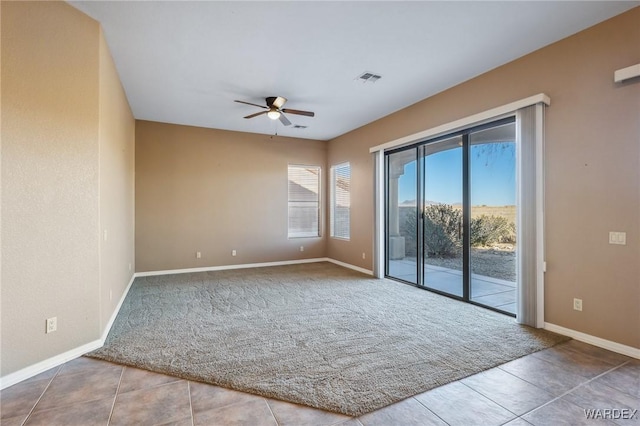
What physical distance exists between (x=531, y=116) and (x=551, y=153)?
0.47 metres

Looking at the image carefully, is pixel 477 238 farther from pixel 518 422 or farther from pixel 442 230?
pixel 518 422

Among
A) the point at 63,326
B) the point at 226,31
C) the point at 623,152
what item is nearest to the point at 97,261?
the point at 63,326

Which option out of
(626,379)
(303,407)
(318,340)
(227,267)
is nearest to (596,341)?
(626,379)

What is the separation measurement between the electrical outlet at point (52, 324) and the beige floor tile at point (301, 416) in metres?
1.97

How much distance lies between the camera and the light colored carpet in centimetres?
228

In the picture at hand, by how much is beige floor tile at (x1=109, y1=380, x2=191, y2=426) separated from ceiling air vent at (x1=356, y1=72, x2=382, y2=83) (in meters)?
3.86

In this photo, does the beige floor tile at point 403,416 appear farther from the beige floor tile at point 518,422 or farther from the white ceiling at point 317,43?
the white ceiling at point 317,43

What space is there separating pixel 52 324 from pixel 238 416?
1844mm

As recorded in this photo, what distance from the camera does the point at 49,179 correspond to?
247cm

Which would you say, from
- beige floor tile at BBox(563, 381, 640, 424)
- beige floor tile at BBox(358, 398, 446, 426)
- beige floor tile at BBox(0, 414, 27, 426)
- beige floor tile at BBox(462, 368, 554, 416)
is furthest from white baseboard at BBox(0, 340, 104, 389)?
beige floor tile at BBox(563, 381, 640, 424)

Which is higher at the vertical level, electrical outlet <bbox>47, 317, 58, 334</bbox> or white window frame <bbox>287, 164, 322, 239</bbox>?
white window frame <bbox>287, 164, 322, 239</bbox>

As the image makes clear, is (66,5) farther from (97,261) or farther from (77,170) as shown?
(97,261)

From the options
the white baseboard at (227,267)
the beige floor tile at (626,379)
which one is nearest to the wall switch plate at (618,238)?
the beige floor tile at (626,379)

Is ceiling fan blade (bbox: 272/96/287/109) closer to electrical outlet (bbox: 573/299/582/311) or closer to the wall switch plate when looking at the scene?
the wall switch plate
